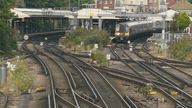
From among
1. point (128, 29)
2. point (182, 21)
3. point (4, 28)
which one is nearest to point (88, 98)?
point (4, 28)

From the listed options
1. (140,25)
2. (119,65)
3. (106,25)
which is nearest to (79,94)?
(119,65)

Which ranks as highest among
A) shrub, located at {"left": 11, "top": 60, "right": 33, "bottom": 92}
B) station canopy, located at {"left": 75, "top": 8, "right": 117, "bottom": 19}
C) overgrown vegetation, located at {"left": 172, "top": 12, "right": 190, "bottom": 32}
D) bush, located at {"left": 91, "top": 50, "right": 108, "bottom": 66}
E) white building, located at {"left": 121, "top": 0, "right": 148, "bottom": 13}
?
white building, located at {"left": 121, "top": 0, "right": 148, "bottom": 13}

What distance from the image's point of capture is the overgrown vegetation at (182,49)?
143ft

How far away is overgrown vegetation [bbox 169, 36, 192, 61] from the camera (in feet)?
143

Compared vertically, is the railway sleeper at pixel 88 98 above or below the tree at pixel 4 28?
below

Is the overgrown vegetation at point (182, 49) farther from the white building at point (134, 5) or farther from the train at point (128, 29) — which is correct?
the white building at point (134, 5)

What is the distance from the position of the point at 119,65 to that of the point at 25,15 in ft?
116

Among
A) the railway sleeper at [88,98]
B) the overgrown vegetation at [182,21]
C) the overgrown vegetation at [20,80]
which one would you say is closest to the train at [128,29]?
the overgrown vegetation at [182,21]

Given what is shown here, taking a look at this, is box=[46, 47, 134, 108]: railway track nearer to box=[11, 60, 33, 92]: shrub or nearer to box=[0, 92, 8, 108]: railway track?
box=[11, 60, 33, 92]: shrub

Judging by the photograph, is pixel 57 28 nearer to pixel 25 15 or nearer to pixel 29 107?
pixel 25 15

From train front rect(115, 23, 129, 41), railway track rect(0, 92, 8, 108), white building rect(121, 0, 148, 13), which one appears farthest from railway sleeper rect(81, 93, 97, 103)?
white building rect(121, 0, 148, 13)

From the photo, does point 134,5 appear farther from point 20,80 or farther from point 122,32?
point 20,80

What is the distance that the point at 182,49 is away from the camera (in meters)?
43.8

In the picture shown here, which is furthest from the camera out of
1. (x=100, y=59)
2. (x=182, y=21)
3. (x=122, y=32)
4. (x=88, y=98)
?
(x=182, y=21)
